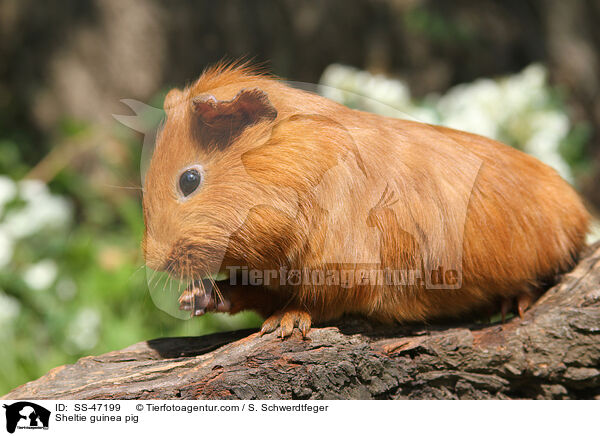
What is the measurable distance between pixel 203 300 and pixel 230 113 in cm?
74

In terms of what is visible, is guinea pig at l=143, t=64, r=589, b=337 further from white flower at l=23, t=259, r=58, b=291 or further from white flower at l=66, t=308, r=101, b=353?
white flower at l=23, t=259, r=58, b=291

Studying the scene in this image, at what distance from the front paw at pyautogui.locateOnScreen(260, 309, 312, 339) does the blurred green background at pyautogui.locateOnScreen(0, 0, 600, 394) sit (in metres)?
0.79

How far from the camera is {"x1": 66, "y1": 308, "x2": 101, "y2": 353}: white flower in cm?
348

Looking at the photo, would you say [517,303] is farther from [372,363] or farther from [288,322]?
[288,322]

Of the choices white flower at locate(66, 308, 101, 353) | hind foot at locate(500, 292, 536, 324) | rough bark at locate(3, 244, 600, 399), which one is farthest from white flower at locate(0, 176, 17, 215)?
hind foot at locate(500, 292, 536, 324)

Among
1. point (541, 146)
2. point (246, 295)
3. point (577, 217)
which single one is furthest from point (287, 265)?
point (541, 146)

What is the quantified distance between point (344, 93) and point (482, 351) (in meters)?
1.29

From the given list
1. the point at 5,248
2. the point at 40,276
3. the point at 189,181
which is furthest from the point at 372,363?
the point at 5,248

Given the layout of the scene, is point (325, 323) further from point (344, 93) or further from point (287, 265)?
point (344, 93)

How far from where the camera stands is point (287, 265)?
6.59 feet
